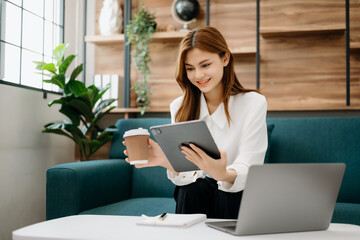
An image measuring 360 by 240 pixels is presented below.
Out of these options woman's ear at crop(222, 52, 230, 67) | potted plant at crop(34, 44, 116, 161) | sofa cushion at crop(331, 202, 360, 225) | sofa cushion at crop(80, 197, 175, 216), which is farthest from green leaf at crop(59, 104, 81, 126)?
sofa cushion at crop(331, 202, 360, 225)

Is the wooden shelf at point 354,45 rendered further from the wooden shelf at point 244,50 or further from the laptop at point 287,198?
the laptop at point 287,198

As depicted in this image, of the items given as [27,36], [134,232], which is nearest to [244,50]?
[27,36]

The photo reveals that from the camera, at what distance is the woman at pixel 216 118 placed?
1.53m

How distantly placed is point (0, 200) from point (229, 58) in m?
1.65

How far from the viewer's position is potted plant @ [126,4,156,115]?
121 inches

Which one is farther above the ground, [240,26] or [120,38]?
[240,26]

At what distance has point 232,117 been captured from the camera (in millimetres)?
1709

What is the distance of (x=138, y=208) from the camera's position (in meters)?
2.10

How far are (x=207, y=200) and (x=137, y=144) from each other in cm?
49

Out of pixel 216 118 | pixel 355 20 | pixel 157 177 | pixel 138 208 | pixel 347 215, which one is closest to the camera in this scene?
pixel 216 118

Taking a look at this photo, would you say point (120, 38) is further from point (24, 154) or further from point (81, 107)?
point (24, 154)

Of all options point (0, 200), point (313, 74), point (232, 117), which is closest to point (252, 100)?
point (232, 117)

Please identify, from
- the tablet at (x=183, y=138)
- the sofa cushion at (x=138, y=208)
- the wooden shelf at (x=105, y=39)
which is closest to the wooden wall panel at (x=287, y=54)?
the wooden shelf at (x=105, y=39)

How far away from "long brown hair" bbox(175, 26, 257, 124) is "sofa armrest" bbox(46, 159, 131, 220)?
662 millimetres
